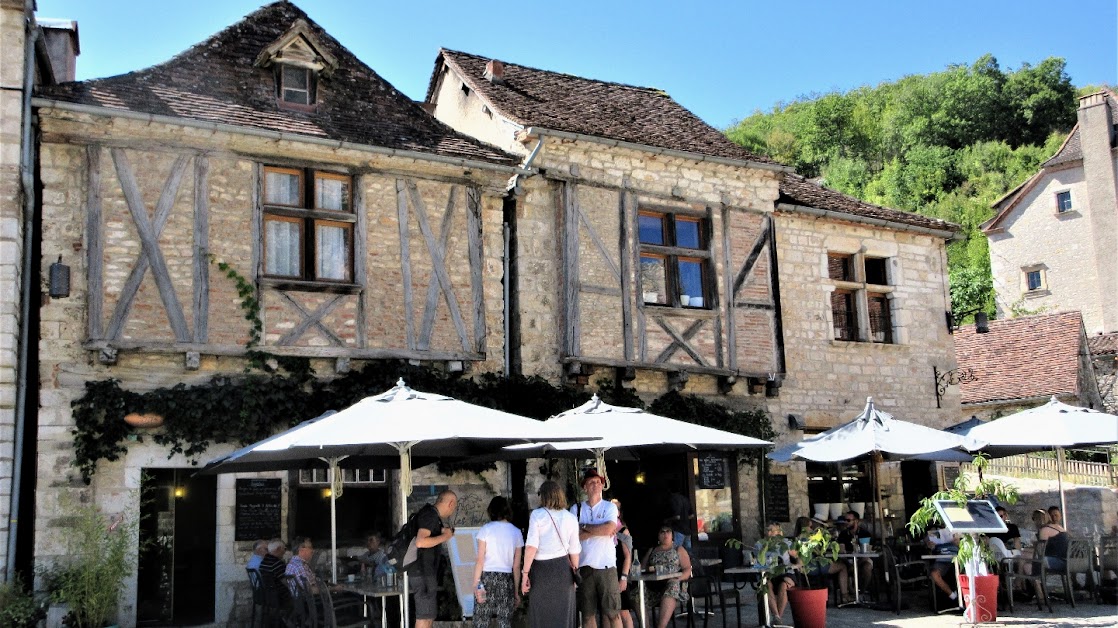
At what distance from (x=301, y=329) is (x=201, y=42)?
3311 millimetres

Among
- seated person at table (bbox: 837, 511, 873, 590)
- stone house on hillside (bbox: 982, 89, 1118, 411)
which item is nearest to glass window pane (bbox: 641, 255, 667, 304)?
seated person at table (bbox: 837, 511, 873, 590)

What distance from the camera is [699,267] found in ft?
42.6

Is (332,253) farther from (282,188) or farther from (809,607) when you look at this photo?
(809,607)

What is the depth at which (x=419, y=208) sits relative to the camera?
11148 mm

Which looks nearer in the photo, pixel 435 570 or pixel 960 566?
pixel 435 570

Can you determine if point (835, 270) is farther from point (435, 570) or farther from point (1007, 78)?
point (1007, 78)

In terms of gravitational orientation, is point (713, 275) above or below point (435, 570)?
above

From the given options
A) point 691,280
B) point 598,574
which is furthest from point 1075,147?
point 598,574

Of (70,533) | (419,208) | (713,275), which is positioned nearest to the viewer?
(70,533)

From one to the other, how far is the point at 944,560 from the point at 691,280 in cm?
444

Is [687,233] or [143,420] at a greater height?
[687,233]

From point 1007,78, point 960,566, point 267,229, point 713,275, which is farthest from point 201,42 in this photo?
point 1007,78

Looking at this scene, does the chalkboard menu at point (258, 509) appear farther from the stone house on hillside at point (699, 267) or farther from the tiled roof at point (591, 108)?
the tiled roof at point (591, 108)

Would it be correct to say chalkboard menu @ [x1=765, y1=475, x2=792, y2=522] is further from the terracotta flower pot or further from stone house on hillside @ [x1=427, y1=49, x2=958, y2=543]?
the terracotta flower pot
